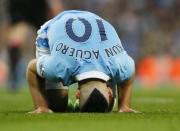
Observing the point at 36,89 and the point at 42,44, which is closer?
the point at 36,89

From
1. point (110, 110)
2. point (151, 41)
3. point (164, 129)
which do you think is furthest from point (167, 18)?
point (164, 129)

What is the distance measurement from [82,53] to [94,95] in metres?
0.42

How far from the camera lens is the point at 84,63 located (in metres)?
7.11

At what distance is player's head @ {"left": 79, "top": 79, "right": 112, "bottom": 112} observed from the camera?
695 centimetres

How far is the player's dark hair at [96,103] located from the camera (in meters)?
6.95

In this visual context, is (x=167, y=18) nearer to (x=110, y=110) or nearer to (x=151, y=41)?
(x=151, y=41)

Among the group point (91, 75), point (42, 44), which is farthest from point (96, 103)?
point (42, 44)

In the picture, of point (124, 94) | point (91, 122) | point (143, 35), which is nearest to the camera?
point (91, 122)

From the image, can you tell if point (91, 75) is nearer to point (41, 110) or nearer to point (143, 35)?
point (41, 110)

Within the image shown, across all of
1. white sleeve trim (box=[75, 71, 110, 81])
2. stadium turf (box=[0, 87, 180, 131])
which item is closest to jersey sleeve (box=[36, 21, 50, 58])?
white sleeve trim (box=[75, 71, 110, 81])

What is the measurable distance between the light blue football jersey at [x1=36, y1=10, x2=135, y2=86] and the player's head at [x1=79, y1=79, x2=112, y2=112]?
52mm

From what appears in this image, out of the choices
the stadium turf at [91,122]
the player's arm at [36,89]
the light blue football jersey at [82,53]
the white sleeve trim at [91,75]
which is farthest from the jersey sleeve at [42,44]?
the stadium turf at [91,122]

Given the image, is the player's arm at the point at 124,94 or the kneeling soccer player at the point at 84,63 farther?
the player's arm at the point at 124,94

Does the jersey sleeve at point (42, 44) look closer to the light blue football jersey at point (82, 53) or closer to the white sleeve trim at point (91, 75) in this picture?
the light blue football jersey at point (82, 53)
